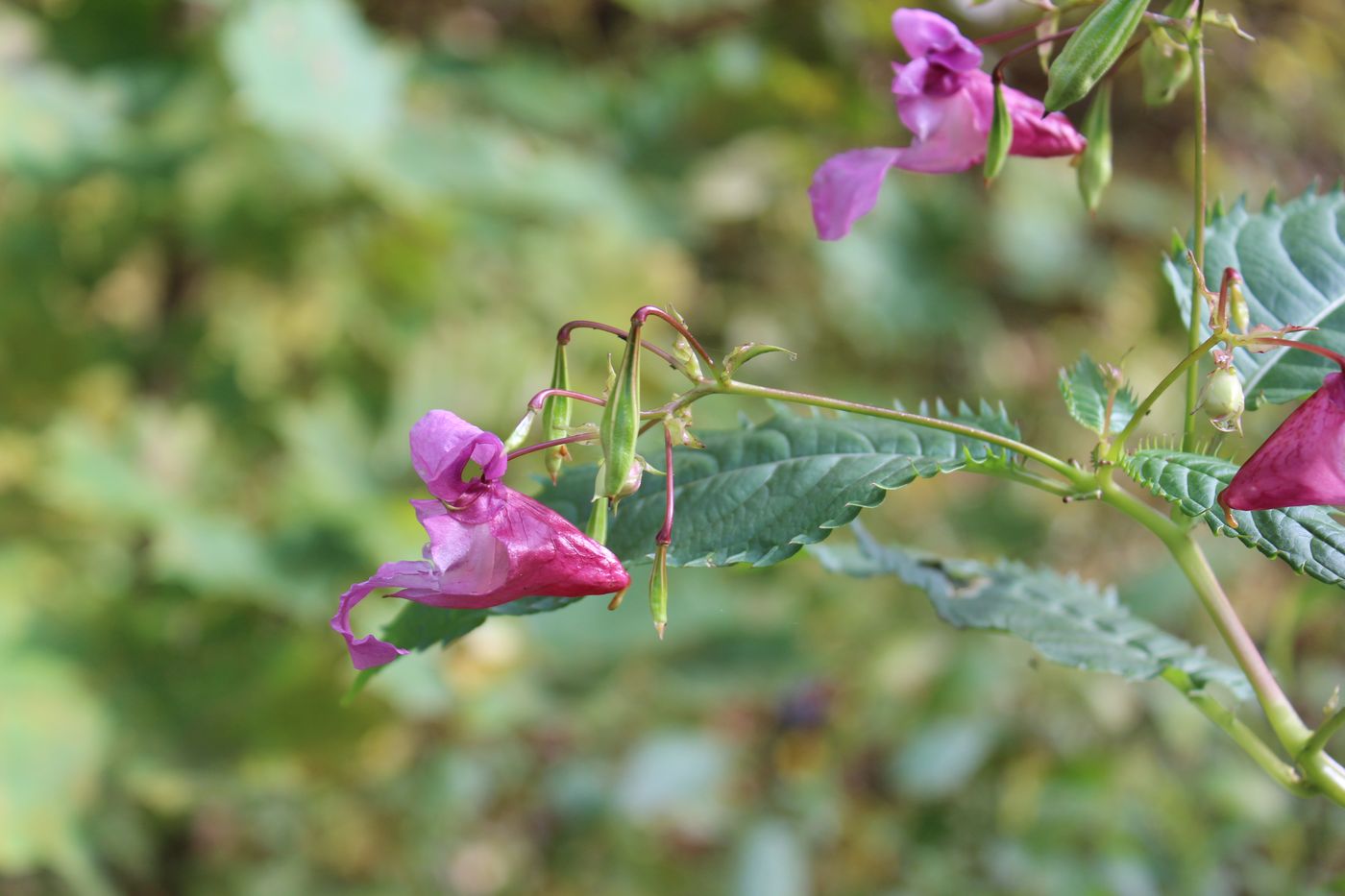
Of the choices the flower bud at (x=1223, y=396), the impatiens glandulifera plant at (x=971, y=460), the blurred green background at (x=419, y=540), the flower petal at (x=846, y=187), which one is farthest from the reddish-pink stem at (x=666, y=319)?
the blurred green background at (x=419, y=540)

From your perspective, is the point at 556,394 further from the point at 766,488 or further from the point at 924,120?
the point at 924,120

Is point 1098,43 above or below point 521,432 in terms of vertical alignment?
above

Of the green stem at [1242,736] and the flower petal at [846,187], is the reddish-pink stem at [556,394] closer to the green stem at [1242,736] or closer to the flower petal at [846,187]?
the flower petal at [846,187]

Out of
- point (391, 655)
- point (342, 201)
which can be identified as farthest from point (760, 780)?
point (391, 655)

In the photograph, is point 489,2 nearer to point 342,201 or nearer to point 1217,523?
point 342,201

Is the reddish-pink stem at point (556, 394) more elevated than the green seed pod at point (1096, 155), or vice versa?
the green seed pod at point (1096, 155)

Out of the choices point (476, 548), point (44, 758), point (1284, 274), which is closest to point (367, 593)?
point (476, 548)

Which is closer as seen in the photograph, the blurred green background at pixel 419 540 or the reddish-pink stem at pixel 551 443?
the reddish-pink stem at pixel 551 443

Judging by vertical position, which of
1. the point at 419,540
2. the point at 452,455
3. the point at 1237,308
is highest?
the point at 1237,308
